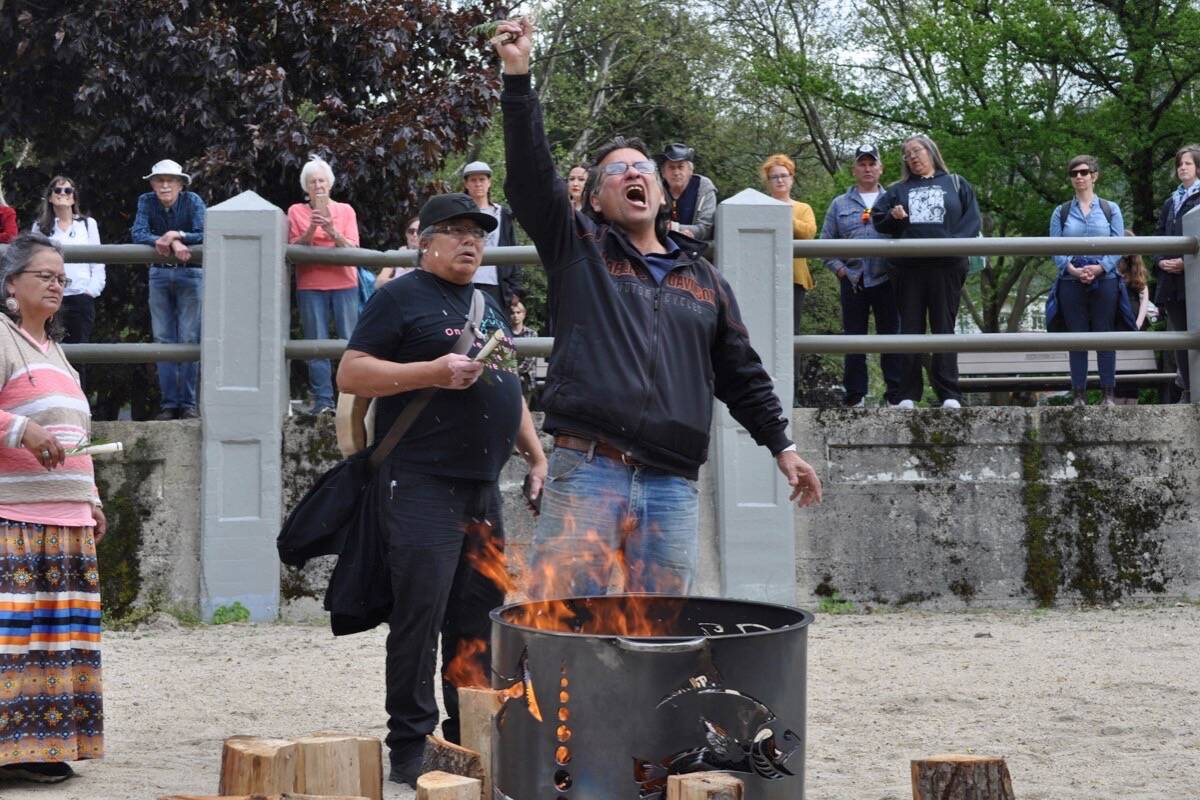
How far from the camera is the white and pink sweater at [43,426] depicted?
16.0 ft

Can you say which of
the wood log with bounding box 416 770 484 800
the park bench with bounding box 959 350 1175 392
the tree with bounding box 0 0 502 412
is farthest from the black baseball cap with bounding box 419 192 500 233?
the park bench with bounding box 959 350 1175 392

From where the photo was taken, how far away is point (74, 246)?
8008 millimetres

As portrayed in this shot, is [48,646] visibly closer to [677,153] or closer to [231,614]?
[231,614]

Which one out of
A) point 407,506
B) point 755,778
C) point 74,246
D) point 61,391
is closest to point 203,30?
point 74,246

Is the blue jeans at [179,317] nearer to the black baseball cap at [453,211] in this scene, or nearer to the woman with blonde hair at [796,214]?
the woman with blonde hair at [796,214]

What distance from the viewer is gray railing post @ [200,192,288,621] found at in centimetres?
791

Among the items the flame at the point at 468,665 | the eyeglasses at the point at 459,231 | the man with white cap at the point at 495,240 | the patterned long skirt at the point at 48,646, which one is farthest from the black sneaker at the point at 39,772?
the man with white cap at the point at 495,240

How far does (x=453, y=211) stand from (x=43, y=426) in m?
1.61

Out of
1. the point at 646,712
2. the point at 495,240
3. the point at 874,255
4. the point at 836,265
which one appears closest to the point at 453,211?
the point at 646,712

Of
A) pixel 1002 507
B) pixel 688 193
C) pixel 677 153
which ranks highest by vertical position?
pixel 677 153

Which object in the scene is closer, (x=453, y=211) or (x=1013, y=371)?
(x=453, y=211)

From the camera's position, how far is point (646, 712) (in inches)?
120

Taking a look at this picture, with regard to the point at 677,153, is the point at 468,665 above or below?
below

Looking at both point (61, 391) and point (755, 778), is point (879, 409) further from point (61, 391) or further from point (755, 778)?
point (755, 778)
